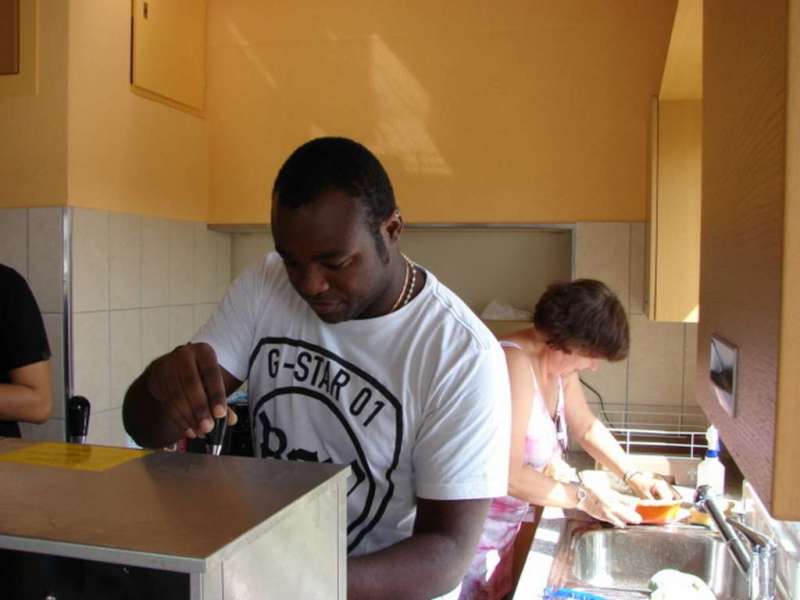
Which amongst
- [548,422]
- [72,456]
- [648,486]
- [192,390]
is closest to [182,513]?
[72,456]

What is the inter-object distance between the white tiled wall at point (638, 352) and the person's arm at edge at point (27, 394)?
5.16 ft

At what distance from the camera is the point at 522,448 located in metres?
1.70

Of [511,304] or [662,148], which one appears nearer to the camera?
[662,148]

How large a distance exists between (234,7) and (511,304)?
4.59ft

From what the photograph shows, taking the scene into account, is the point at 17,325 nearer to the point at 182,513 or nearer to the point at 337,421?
the point at 337,421

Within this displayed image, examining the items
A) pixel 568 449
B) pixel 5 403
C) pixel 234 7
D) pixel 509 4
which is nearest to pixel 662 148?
pixel 509 4

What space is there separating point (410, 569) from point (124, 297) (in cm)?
165

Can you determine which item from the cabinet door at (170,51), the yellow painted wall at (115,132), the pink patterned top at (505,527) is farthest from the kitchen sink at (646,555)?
the cabinet door at (170,51)

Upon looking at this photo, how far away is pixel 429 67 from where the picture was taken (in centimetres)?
246

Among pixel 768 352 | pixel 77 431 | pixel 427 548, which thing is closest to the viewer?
pixel 768 352

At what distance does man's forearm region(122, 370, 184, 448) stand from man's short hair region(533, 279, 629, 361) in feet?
3.55

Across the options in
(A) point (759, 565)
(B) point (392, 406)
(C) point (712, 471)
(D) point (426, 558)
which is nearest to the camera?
(D) point (426, 558)

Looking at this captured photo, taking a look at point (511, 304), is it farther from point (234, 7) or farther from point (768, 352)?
point (768, 352)

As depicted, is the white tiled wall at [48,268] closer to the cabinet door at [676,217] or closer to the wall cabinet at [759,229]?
the cabinet door at [676,217]
